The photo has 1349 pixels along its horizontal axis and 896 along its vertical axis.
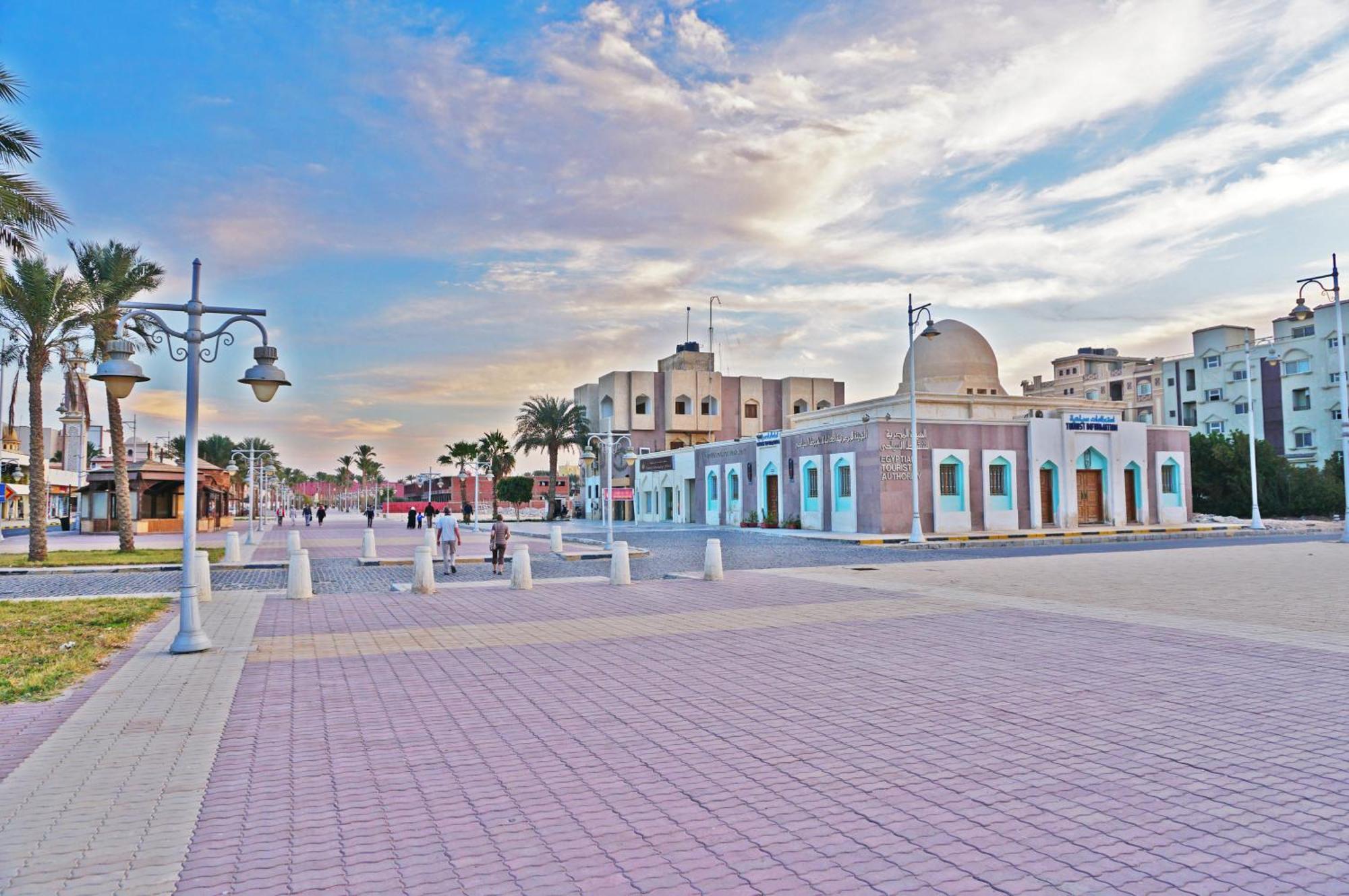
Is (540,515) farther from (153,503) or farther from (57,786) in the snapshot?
(57,786)

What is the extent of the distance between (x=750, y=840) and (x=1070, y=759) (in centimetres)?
245

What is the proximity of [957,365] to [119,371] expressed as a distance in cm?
4257

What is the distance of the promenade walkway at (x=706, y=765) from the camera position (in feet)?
13.8

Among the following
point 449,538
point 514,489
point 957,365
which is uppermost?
point 957,365

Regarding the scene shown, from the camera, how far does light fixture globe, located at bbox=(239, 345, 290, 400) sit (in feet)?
36.0

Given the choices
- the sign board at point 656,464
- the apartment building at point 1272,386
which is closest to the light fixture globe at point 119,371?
the sign board at point 656,464

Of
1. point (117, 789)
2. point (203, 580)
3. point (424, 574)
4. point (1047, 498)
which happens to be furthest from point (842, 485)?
point (117, 789)

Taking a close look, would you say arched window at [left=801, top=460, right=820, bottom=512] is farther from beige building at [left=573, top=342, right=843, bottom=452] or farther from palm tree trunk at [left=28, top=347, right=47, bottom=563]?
beige building at [left=573, top=342, right=843, bottom=452]

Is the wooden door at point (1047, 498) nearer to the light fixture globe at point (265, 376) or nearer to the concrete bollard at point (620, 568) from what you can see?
the concrete bollard at point (620, 568)

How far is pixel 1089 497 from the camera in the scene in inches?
1700

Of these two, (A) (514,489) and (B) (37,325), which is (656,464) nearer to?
(A) (514,489)

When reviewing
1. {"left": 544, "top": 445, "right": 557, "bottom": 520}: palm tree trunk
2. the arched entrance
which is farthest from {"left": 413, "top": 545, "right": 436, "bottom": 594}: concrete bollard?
{"left": 544, "top": 445, "right": 557, "bottom": 520}: palm tree trunk

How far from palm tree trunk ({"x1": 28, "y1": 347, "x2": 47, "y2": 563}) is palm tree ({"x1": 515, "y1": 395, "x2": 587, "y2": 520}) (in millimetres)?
43754

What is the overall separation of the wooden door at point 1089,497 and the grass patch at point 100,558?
3567 cm
